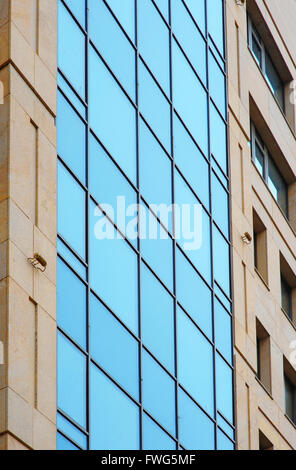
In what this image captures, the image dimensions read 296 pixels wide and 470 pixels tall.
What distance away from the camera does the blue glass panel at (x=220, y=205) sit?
31.0 metres

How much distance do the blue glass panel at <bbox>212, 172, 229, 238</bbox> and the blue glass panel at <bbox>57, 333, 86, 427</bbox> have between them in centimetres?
920

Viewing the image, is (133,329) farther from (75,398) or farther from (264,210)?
(264,210)

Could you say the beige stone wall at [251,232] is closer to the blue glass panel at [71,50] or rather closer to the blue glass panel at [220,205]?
the blue glass panel at [220,205]

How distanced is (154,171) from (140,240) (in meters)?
2.12

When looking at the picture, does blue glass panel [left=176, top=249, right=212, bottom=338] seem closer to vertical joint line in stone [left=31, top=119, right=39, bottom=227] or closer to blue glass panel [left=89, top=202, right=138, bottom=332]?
blue glass panel [left=89, top=202, right=138, bottom=332]

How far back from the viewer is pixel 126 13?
2739 centimetres

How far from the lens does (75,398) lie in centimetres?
2212

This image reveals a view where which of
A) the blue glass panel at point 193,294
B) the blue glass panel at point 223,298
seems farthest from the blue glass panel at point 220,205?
the blue glass panel at point 193,294

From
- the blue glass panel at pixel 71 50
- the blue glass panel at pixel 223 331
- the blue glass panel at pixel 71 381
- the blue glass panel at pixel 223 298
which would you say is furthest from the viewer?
the blue glass panel at pixel 223 298

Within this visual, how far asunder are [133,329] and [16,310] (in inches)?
186

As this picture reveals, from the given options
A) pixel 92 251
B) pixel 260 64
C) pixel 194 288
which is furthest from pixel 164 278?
pixel 260 64

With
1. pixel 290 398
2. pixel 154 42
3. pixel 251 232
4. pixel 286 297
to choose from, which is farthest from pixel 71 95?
pixel 286 297

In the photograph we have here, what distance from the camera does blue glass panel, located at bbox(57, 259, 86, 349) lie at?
2231 centimetres

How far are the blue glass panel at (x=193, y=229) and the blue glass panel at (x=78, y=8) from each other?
187 inches
